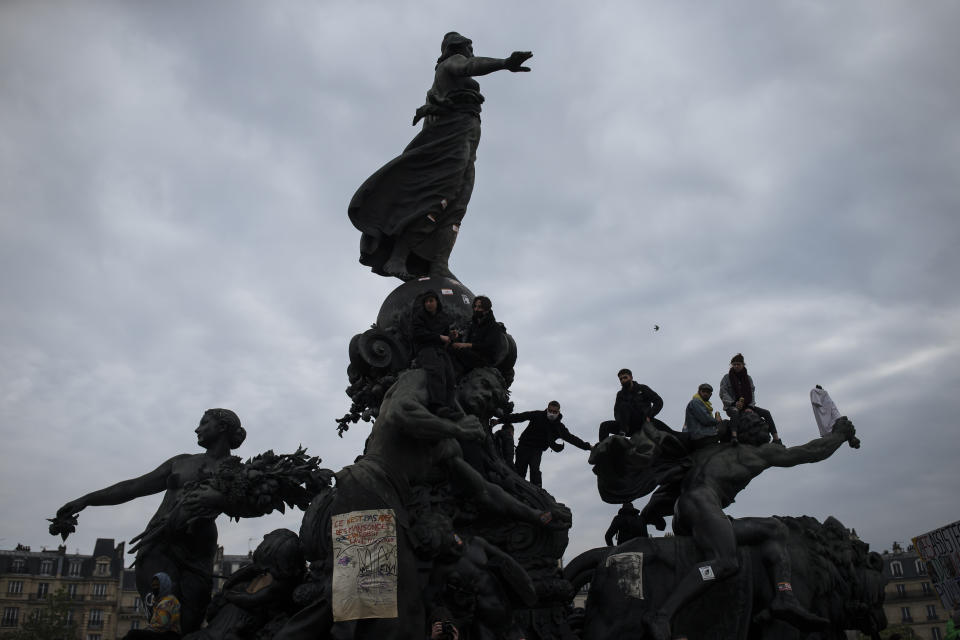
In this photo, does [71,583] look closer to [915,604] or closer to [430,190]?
[915,604]

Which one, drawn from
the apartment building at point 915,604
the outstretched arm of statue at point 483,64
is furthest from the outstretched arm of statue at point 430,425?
the apartment building at point 915,604

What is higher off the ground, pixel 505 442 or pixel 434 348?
pixel 434 348

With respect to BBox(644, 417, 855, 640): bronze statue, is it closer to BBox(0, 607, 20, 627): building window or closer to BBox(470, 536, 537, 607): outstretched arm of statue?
BBox(470, 536, 537, 607): outstretched arm of statue

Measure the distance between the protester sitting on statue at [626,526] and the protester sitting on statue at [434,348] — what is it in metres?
2.14

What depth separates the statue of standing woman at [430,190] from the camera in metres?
10.2

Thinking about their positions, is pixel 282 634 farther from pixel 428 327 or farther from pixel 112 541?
pixel 112 541

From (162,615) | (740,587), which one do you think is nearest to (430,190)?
(162,615)

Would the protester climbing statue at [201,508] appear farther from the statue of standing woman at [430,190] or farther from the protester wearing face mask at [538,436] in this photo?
the statue of standing woman at [430,190]

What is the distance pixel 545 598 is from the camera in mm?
7117

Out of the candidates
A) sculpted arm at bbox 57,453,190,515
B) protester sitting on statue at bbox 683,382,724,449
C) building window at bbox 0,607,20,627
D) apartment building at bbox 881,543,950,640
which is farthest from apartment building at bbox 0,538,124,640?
protester sitting on statue at bbox 683,382,724,449

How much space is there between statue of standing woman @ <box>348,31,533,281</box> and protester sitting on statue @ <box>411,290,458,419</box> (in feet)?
7.75

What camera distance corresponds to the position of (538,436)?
8.82 meters

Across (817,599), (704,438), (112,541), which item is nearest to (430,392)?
(704,438)

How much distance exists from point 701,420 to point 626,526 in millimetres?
1236
